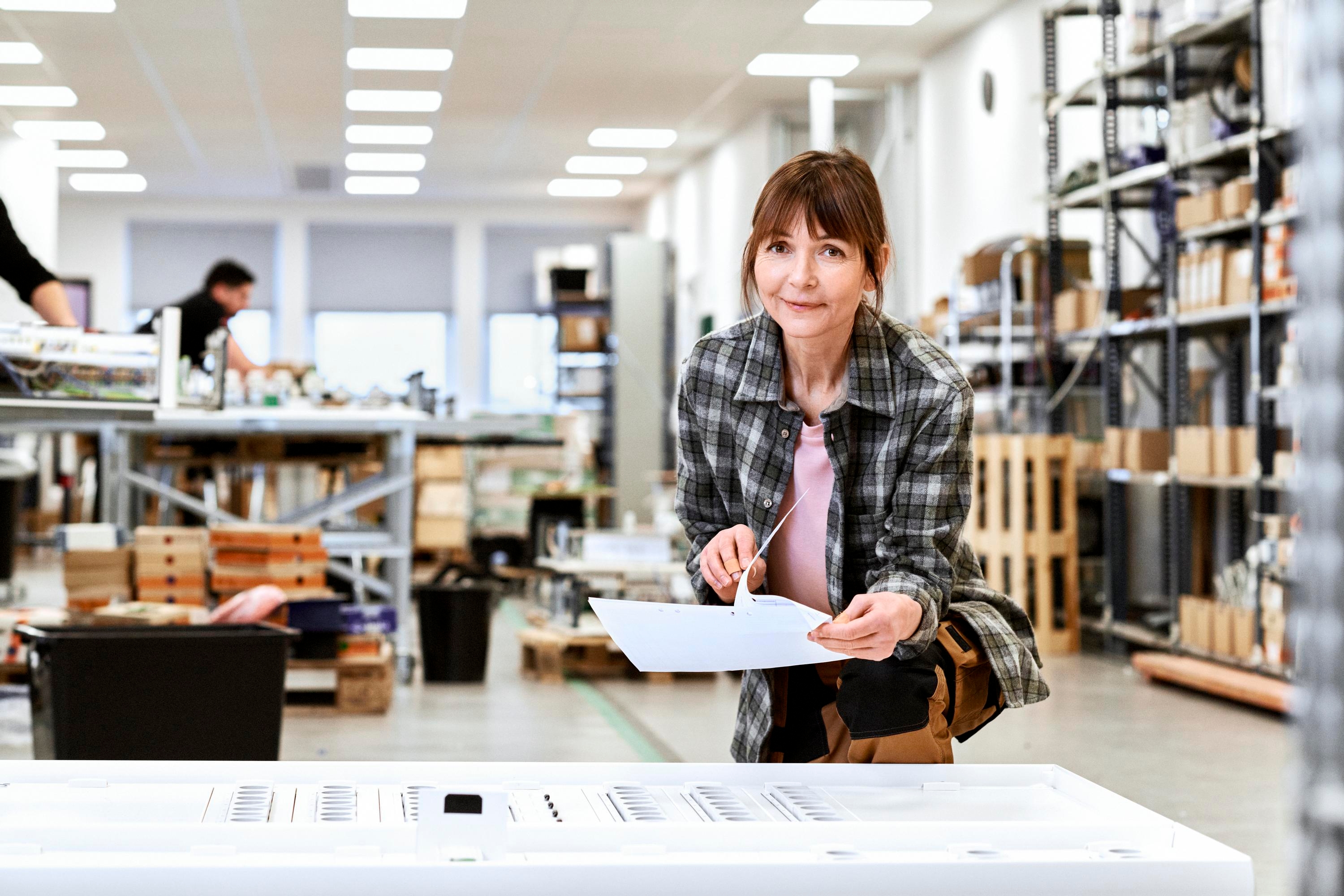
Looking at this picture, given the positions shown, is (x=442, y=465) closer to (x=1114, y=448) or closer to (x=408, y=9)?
(x=408, y=9)

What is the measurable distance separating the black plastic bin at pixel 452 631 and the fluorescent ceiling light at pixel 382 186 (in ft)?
28.6

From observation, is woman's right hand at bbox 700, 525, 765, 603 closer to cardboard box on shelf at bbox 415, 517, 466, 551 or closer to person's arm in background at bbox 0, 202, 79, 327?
person's arm in background at bbox 0, 202, 79, 327

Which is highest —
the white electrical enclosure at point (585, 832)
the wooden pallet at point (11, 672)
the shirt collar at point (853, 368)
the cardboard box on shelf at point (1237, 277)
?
the cardboard box on shelf at point (1237, 277)

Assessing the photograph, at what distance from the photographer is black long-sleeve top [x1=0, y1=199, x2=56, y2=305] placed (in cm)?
355

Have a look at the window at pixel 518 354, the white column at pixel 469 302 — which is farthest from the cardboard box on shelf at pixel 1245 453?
the white column at pixel 469 302

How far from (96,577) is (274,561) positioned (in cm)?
55

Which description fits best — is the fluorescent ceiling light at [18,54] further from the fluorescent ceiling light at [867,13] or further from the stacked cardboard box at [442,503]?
the fluorescent ceiling light at [867,13]

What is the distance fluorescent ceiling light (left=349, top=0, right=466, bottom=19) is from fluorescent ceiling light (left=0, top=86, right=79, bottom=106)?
2.14 m

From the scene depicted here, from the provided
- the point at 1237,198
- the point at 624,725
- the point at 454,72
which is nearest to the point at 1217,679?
the point at 1237,198

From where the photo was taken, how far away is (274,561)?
14.6 feet

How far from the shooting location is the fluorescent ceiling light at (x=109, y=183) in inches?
510

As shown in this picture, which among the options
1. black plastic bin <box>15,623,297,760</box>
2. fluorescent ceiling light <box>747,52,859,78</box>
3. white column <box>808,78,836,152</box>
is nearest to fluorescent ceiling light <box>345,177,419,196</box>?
fluorescent ceiling light <box>747,52,859,78</box>

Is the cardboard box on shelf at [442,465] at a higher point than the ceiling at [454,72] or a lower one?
lower

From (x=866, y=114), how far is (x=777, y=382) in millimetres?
8604
